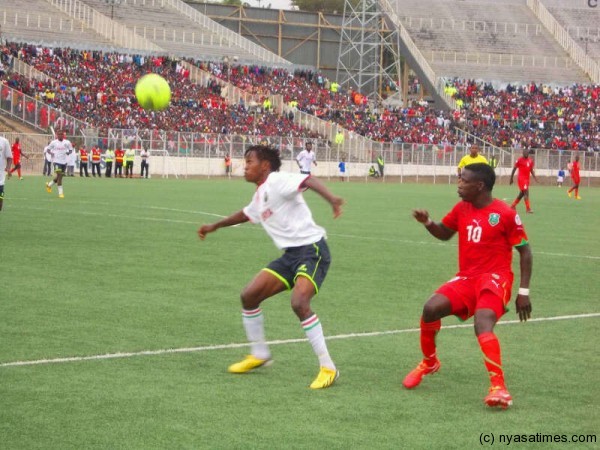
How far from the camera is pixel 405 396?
7789 mm

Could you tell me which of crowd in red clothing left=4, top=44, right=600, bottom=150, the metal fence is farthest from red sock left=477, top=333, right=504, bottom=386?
crowd in red clothing left=4, top=44, right=600, bottom=150

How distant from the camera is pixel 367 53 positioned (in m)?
84.9

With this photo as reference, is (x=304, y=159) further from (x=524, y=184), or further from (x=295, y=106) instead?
(x=295, y=106)

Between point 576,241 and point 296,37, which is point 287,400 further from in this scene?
point 296,37

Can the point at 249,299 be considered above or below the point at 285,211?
below

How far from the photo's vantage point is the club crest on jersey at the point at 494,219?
7885mm

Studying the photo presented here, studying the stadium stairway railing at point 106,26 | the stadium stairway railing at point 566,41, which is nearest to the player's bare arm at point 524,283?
the stadium stairway railing at point 106,26

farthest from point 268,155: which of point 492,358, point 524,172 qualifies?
point 524,172

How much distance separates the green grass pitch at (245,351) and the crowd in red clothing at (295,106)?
3849cm

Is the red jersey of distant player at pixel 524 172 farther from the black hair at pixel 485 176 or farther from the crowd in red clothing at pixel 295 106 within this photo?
the crowd in red clothing at pixel 295 106

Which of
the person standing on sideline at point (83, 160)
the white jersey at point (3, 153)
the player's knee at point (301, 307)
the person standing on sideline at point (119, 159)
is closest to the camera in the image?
the player's knee at point (301, 307)

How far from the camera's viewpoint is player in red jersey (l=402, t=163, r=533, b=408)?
7844mm

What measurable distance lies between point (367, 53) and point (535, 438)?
79660 millimetres

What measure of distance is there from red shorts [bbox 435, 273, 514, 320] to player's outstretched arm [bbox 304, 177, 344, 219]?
940 mm
